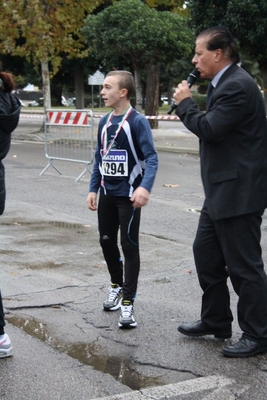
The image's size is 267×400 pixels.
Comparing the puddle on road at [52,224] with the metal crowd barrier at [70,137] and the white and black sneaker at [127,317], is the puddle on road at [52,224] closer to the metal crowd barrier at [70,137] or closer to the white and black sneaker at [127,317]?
the white and black sneaker at [127,317]

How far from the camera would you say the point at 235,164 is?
442 cm

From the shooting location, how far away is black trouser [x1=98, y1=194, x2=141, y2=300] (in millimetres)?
5203

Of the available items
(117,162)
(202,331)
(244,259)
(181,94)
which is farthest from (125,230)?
(181,94)

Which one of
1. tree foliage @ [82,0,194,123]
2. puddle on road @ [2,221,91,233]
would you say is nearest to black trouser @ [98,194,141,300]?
puddle on road @ [2,221,91,233]

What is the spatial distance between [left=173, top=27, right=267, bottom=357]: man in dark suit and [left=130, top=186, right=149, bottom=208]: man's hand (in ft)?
1.53

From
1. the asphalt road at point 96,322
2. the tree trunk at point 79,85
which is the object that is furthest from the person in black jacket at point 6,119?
the tree trunk at point 79,85

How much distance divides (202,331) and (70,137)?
10124 mm

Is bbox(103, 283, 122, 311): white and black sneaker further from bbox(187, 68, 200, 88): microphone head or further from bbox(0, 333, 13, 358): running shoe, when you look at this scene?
bbox(187, 68, 200, 88): microphone head

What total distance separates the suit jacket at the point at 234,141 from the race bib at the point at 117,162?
803 millimetres

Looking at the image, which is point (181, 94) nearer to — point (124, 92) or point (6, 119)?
point (124, 92)

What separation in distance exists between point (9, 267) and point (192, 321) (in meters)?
2.21

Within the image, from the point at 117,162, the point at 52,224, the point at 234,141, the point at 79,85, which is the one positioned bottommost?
the point at 79,85

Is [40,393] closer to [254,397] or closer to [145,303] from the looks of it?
[254,397]

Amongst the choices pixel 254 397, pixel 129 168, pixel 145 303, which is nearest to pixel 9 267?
pixel 145 303
